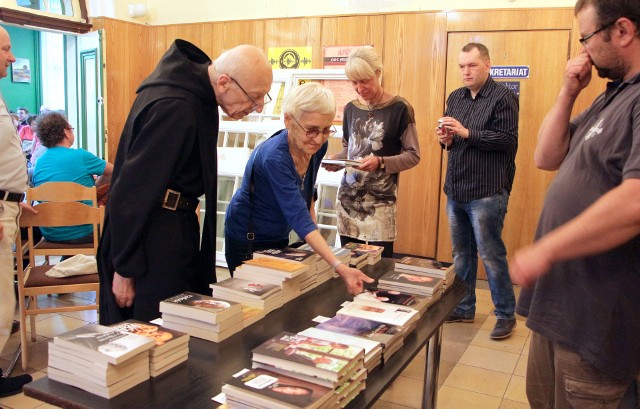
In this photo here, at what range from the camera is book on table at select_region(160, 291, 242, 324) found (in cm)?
155

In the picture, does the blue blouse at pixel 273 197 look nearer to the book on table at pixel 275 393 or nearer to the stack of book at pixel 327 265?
the stack of book at pixel 327 265

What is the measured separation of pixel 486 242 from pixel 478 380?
0.84 meters

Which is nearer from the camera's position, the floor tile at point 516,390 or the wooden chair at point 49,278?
the floor tile at point 516,390

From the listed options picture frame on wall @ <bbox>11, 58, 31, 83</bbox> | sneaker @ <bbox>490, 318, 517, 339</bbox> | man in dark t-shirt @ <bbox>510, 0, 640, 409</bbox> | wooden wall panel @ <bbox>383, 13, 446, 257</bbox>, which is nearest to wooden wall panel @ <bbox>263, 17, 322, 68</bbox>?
wooden wall panel @ <bbox>383, 13, 446, 257</bbox>

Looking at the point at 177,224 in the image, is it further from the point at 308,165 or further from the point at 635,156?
the point at 635,156

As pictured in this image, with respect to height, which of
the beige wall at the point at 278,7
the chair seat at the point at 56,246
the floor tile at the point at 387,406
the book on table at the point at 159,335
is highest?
the beige wall at the point at 278,7

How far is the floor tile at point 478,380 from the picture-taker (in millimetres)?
2949

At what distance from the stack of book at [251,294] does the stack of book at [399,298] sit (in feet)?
0.92

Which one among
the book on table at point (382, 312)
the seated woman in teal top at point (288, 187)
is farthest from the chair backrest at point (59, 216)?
the book on table at point (382, 312)

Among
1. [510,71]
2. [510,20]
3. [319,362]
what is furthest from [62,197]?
[510,20]

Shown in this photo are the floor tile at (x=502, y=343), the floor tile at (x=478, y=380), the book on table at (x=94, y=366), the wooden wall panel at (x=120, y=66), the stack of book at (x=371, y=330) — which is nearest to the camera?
the book on table at (x=94, y=366)

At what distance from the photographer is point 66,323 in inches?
148

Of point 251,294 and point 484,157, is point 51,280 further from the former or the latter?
point 484,157

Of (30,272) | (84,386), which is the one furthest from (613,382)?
(30,272)
